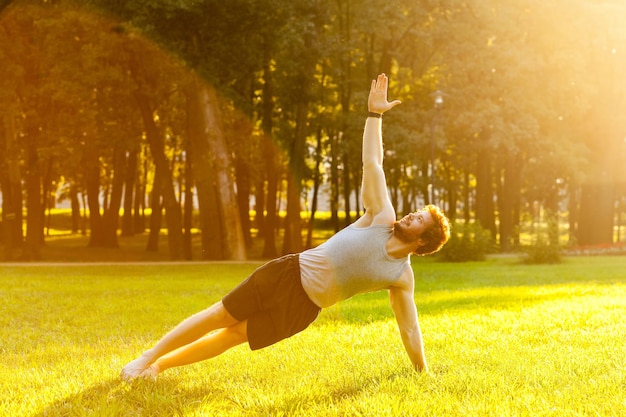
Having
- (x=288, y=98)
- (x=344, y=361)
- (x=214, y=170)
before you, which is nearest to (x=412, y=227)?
(x=344, y=361)

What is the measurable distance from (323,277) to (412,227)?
2.50 ft

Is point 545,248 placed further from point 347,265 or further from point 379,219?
point 347,265

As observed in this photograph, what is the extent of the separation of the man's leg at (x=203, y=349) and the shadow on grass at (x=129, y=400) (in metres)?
0.14

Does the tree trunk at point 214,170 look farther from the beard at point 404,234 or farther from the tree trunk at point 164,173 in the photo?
the beard at point 404,234

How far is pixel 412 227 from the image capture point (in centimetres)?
641

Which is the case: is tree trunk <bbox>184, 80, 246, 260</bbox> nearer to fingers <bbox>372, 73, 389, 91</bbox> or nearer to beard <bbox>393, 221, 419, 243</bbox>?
fingers <bbox>372, 73, 389, 91</bbox>

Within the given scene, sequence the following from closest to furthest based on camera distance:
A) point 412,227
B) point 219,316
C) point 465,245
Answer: point 412,227, point 219,316, point 465,245

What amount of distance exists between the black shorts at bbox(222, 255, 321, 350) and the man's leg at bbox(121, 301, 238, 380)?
105 mm

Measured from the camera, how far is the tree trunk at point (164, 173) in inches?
1270

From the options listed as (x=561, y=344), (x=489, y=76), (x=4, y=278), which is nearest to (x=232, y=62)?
(x=4, y=278)

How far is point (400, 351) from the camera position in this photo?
341 inches

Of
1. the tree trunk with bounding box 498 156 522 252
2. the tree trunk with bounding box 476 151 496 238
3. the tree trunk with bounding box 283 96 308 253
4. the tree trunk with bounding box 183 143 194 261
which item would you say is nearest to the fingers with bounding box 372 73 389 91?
the tree trunk with bounding box 283 96 308 253

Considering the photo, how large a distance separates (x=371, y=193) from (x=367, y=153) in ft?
1.07

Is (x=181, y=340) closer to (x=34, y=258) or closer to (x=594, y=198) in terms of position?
(x=34, y=258)
